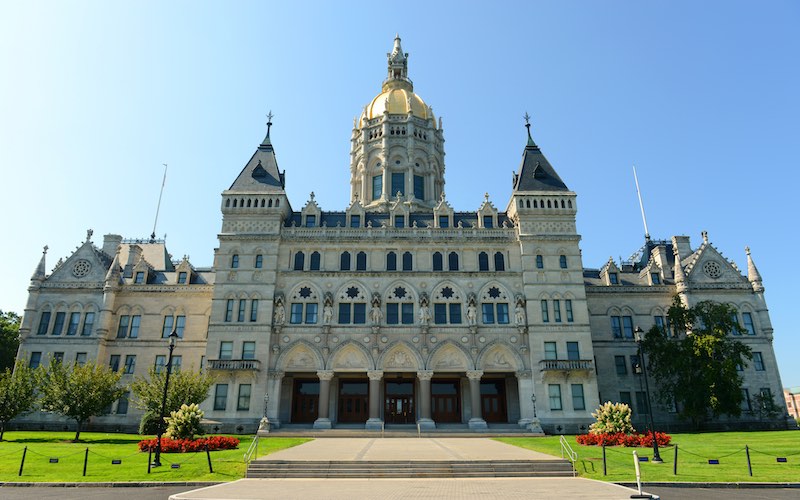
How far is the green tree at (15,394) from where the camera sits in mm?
35094

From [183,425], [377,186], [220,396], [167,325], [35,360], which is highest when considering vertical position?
[377,186]

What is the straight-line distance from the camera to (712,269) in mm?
48094

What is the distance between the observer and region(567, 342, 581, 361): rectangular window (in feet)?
136

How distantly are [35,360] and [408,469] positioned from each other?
132 feet

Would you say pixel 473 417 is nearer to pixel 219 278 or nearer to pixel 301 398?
pixel 301 398

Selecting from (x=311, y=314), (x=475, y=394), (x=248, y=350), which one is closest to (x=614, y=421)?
(x=475, y=394)

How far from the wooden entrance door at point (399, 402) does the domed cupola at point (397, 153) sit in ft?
66.1

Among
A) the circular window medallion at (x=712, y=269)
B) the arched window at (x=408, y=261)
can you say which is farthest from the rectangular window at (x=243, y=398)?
the circular window medallion at (x=712, y=269)

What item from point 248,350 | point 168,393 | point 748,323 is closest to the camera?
point 168,393

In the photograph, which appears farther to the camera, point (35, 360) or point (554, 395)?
point (35, 360)

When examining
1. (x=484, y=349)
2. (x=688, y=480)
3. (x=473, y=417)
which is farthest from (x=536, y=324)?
(x=688, y=480)

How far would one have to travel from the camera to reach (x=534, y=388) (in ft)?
133

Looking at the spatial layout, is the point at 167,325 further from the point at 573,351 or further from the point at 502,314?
the point at 573,351

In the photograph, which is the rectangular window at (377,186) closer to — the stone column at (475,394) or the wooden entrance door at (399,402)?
the wooden entrance door at (399,402)
